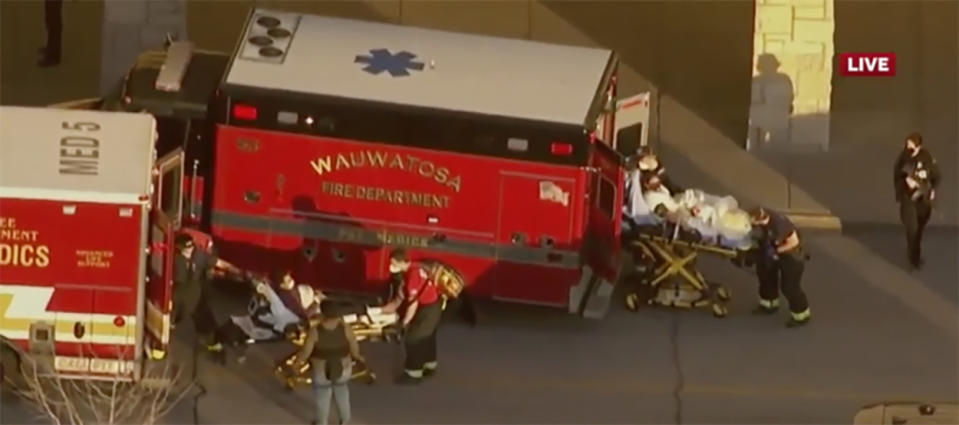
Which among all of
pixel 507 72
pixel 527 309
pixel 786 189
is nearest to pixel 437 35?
pixel 507 72

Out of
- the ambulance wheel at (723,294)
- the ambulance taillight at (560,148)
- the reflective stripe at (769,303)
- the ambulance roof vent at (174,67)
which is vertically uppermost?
the ambulance roof vent at (174,67)

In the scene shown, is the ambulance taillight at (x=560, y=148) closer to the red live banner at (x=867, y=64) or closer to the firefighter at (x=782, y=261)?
the firefighter at (x=782, y=261)

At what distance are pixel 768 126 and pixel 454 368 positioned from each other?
7.13m

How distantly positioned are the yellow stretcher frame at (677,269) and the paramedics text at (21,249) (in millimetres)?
6515

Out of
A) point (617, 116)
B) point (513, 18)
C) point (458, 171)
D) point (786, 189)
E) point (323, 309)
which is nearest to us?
point (323, 309)

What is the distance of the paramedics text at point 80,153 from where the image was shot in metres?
25.5

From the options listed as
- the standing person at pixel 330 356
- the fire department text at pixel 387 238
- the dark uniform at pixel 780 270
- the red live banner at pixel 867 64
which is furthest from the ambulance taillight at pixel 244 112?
the red live banner at pixel 867 64

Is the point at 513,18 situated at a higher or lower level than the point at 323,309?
higher

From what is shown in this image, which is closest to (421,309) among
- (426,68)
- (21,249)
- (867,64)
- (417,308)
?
(417,308)

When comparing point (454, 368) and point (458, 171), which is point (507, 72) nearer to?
point (458, 171)

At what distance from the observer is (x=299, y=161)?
27.5 meters

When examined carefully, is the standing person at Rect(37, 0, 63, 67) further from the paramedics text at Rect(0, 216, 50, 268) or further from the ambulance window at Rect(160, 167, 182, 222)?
the paramedics text at Rect(0, 216, 50, 268)

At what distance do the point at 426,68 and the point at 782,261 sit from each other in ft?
13.8

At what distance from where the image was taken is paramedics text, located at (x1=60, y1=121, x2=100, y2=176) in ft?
83.7
